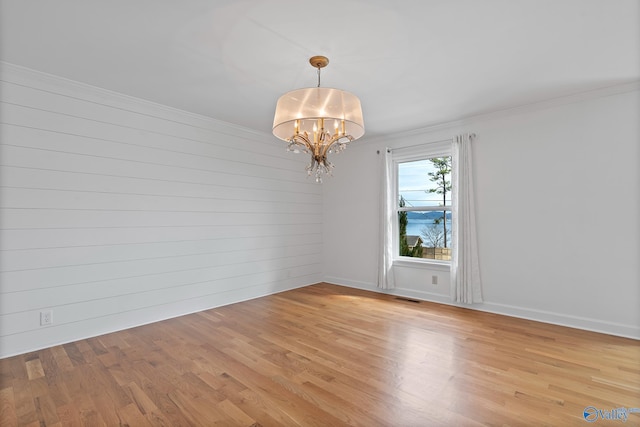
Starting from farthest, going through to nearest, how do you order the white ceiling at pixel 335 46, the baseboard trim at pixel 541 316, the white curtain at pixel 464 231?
the white curtain at pixel 464 231, the baseboard trim at pixel 541 316, the white ceiling at pixel 335 46

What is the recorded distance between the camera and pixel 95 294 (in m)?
3.20

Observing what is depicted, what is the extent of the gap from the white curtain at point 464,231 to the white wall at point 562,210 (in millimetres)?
125

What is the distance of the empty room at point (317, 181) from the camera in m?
2.09

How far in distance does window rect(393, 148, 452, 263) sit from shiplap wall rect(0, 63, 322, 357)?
7.25ft

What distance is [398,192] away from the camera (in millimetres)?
5059

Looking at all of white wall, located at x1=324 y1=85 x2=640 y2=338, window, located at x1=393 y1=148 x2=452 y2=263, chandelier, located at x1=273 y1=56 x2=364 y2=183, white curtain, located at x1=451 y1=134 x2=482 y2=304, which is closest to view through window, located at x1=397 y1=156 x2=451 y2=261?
window, located at x1=393 y1=148 x2=452 y2=263

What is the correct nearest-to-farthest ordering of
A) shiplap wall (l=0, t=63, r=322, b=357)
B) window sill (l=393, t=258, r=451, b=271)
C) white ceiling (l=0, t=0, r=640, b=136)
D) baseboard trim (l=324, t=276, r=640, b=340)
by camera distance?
white ceiling (l=0, t=0, r=640, b=136), shiplap wall (l=0, t=63, r=322, b=357), baseboard trim (l=324, t=276, r=640, b=340), window sill (l=393, t=258, r=451, b=271)

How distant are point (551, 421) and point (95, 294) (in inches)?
162

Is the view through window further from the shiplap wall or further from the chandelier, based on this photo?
the chandelier

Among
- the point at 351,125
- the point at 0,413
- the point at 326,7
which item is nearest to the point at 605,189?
the point at 351,125

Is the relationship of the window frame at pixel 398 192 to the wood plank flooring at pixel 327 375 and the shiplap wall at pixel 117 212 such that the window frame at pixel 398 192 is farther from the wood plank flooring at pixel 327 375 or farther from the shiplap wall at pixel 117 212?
the shiplap wall at pixel 117 212

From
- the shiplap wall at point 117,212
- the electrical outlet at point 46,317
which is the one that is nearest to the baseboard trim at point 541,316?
the shiplap wall at point 117,212

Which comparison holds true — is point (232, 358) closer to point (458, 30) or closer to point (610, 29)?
point (458, 30)

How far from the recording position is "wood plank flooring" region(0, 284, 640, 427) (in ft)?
6.29
